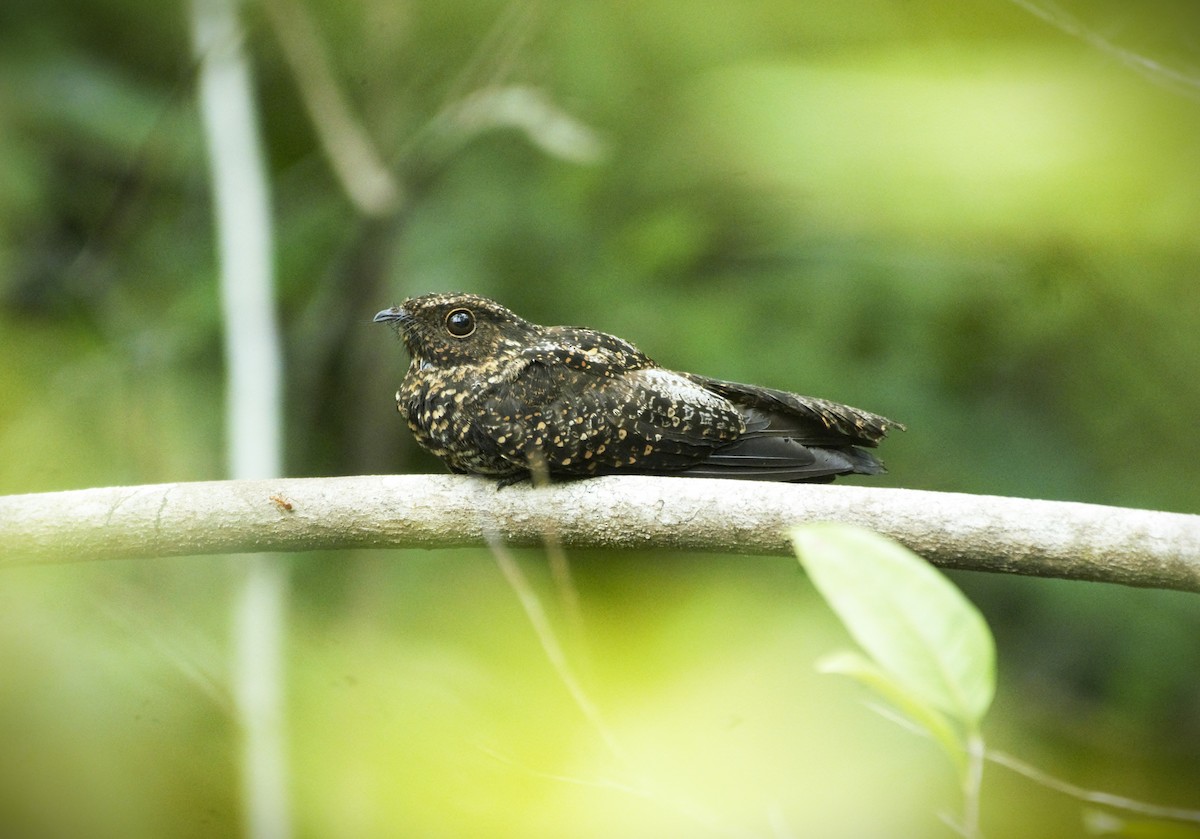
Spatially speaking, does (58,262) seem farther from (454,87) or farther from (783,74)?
(783,74)

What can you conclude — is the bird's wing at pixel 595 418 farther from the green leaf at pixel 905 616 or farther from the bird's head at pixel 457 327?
the green leaf at pixel 905 616

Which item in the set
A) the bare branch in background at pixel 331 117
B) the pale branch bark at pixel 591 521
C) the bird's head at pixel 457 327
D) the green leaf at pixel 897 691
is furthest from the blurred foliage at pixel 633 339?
the green leaf at pixel 897 691

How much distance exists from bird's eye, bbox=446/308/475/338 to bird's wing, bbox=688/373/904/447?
36 cm

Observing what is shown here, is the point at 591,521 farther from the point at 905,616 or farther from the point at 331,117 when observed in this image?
the point at 331,117

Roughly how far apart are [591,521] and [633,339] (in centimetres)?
59

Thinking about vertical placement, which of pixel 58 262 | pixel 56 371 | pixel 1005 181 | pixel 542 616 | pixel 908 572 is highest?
pixel 1005 181

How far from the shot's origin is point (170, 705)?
1.19 metres

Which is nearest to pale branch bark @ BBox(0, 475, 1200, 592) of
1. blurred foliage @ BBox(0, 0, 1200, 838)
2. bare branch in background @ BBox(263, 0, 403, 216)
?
blurred foliage @ BBox(0, 0, 1200, 838)

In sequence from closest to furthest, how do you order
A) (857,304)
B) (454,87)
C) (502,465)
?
(502,465) → (857,304) → (454,87)

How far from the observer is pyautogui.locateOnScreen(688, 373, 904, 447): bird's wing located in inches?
47.4

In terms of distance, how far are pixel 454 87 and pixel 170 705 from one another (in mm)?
1180

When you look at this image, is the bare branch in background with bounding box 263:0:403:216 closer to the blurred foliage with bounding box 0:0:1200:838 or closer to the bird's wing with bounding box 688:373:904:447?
the blurred foliage with bounding box 0:0:1200:838

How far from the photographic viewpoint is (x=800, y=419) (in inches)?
48.0

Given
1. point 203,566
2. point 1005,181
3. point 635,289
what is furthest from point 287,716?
point 1005,181
